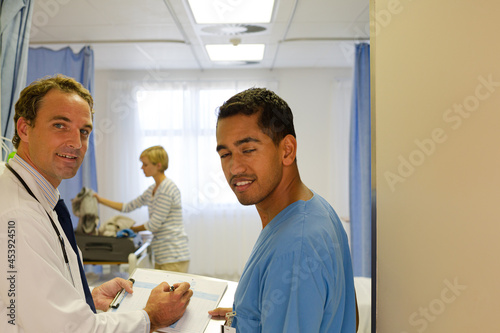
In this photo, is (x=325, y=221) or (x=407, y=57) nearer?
(x=325, y=221)

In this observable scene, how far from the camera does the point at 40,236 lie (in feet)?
3.63

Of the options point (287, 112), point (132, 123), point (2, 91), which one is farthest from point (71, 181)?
point (287, 112)

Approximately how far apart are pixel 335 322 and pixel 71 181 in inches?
141

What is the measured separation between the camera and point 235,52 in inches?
167

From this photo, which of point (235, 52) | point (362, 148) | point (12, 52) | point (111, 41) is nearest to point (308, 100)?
point (235, 52)

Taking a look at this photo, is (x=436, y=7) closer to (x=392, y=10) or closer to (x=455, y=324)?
(x=392, y=10)

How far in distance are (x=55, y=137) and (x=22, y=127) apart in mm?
120

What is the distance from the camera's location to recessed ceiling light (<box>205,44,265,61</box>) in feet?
13.1

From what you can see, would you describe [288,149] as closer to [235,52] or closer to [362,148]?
[362,148]

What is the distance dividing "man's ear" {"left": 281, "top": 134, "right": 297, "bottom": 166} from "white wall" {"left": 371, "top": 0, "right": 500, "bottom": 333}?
0.25 metres

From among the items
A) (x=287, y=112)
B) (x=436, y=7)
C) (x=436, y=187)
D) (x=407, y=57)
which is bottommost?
(x=436, y=187)

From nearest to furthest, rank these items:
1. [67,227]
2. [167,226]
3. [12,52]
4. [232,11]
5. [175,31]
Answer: [67,227], [12,52], [232,11], [167,226], [175,31]

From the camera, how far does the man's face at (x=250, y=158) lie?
1.05 m

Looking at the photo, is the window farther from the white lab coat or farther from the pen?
the white lab coat
